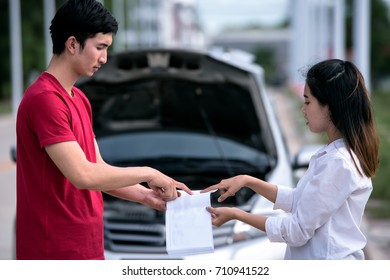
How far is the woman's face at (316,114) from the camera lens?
270 centimetres

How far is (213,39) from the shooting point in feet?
333

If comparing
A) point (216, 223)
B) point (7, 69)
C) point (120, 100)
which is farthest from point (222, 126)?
point (7, 69)

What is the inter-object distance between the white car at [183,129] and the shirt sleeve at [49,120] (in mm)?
2218

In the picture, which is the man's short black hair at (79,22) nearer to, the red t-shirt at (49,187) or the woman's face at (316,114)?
the red t-shirt at (49,187)

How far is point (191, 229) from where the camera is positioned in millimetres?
2816

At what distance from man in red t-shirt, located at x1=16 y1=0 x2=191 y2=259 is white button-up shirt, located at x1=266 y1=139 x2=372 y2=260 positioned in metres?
0.50

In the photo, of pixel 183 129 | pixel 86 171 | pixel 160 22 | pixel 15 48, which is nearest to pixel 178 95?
pixel 183 129

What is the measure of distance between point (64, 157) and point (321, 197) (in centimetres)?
80

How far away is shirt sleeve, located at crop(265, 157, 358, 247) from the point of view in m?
2.59

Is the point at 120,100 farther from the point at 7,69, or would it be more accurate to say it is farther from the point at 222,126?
the point at 7,69

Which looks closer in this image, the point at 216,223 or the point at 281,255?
the point at 216,223

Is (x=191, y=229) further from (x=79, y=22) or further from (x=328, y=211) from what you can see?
(x=79, y=22)

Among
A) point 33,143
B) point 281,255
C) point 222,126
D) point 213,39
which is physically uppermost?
point 33,143

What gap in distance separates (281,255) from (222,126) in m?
1.57
